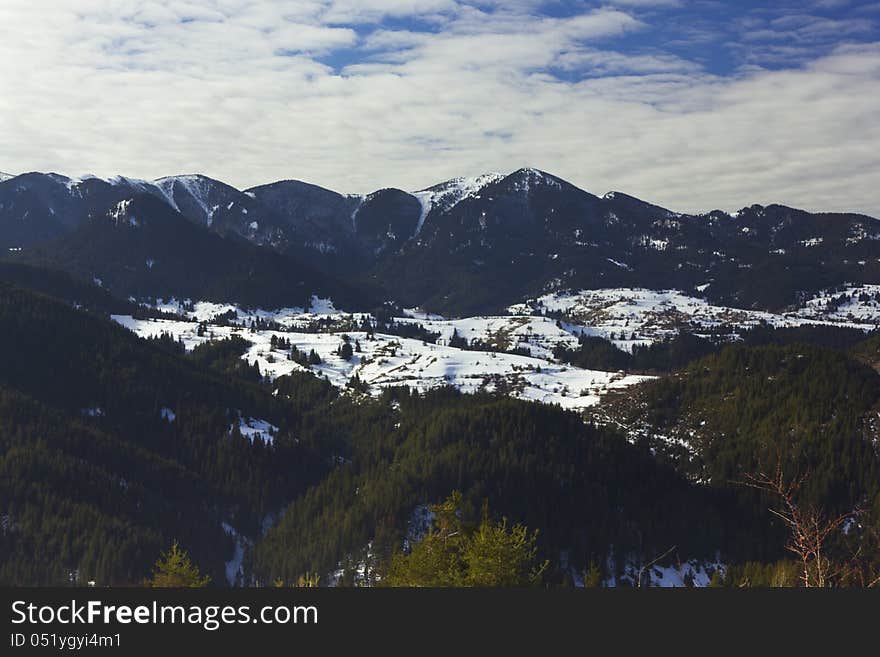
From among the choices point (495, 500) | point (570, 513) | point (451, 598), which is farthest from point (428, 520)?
point (451, 598)

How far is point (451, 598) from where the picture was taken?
82.0ft

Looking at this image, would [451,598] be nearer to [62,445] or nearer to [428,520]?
[428,520]

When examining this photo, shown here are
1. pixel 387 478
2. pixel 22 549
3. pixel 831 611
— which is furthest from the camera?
pixel 387 478

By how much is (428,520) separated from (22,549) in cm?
9314

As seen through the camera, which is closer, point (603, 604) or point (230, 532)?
point (603, 604)

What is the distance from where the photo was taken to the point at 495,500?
571 ft

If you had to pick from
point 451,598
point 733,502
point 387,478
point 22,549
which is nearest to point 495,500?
point 387,478

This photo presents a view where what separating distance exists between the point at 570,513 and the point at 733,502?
49.6 metres

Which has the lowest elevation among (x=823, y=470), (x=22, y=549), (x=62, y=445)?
(x=22, y=549)

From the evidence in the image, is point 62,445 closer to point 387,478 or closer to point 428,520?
point 387,478

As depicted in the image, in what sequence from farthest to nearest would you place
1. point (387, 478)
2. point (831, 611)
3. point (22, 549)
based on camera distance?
point (387, 478)
point (22, 549)
point (831, 611)

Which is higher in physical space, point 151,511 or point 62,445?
point 62,445

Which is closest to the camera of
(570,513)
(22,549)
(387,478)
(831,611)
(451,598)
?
(831,611)

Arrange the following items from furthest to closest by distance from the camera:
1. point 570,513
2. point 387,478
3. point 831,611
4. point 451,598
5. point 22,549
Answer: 1. point 387,478
2. point 570,513
3. point 22,549
4. point 451,598
5. point 831,611
